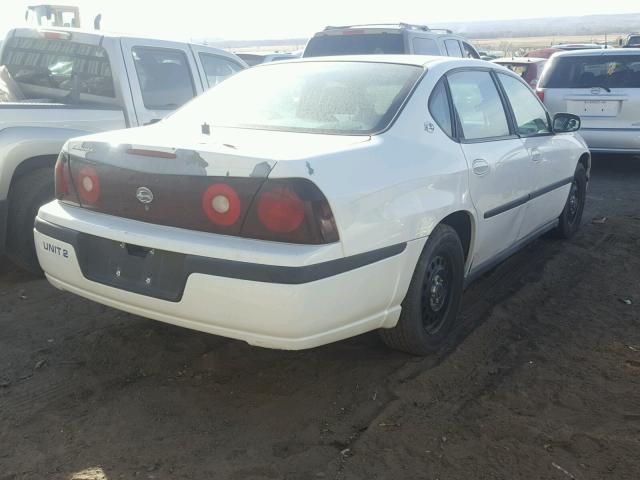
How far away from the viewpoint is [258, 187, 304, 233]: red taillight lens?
9.27 feet

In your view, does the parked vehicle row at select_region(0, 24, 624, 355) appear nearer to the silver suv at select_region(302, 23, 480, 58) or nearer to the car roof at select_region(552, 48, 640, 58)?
the silver suv at select_region(302, 23, 480, 58)

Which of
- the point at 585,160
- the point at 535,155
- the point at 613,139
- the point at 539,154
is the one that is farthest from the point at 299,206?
the point at 613,139

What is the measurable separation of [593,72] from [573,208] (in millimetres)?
3736

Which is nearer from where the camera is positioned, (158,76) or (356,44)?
(158,76)

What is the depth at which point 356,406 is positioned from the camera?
128 inches

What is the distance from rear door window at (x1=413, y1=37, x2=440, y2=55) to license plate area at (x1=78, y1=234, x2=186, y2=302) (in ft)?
21.3

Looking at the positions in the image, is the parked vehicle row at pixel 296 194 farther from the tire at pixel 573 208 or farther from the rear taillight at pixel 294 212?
the tire at pixel 573 208

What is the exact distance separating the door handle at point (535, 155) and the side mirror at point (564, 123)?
23.0 inches

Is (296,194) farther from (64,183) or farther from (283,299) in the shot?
(64,183)

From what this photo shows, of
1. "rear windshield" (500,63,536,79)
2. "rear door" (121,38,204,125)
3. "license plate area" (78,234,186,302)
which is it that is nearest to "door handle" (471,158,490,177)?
"license plate area" (78,234,186,302)

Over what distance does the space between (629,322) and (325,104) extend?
2365 millimetres

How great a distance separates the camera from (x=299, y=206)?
282 cm

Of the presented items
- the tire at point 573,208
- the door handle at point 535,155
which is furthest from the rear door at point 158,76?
the tire at point 573,208

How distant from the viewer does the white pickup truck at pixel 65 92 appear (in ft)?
15.2
